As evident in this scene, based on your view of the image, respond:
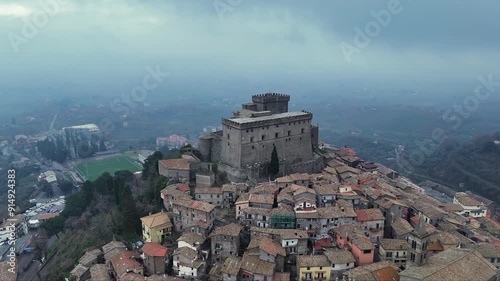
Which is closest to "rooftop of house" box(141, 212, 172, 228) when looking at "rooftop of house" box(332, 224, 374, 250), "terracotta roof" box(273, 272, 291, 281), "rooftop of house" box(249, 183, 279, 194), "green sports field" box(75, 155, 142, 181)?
"rooftop of house" box(249, 183, 279, 194)

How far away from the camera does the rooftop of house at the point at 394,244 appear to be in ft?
119

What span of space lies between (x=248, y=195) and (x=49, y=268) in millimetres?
29332

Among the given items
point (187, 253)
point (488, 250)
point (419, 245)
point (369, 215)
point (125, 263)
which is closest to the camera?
point (419, 245)

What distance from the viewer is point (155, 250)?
37812 millimetres

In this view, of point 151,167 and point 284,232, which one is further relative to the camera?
point 151,167

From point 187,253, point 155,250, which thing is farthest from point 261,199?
point 155,250

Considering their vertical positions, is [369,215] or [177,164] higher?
[177,164]

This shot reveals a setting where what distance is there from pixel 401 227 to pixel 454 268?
9973 mm

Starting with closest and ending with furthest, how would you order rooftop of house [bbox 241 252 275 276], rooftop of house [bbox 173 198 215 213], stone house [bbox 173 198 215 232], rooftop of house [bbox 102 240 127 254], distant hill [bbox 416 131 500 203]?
1. rooftop of house [bbox 241 252 275 276]
2. stone house [bbox 173 198 215 232]
3. rooftop of house [bbox 173 198 215 213]
4. rooftop of house [bbox 102 240 127 254]
5. distant hill [bbox 416 131 500 203]

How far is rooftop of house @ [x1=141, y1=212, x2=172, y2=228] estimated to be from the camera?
4216 centimetres

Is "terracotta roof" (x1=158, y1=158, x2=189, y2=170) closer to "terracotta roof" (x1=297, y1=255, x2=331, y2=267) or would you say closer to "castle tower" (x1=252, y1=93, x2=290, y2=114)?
"castle tower" (x1=252, y1=93, x2=290, y2=114)

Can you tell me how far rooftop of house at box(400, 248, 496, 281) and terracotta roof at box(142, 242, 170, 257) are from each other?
21.5m

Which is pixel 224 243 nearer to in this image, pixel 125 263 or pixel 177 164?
pixel 125 263

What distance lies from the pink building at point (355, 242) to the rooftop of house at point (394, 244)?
157cm
